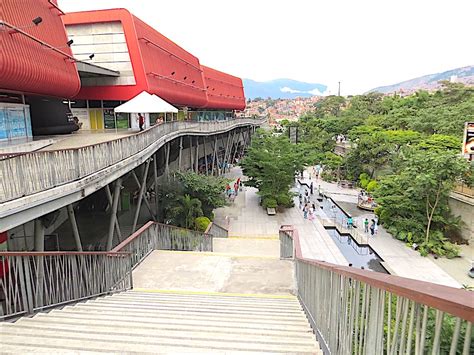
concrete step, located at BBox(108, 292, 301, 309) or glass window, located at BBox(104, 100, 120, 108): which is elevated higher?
glass window, located at BBox(104, 100, 120, 108)

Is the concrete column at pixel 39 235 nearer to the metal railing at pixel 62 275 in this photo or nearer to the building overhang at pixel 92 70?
the metal railing at pixel 62 275

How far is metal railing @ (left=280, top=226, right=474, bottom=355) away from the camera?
130cm

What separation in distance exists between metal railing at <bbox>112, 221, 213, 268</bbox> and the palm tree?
3.10 m

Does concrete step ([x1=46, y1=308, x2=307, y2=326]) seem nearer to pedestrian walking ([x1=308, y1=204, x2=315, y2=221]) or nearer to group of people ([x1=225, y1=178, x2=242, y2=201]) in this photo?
pedestrian walking ([x1=308, y1=204, x2=315, y2=221])

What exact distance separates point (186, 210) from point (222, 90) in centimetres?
2899

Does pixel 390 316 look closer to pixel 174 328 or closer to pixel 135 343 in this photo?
pixel 135 343

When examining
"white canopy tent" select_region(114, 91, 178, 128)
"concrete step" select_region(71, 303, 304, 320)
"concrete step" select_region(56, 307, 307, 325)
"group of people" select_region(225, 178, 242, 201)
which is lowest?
"group of people" select_region(225, 178, 242, 201)

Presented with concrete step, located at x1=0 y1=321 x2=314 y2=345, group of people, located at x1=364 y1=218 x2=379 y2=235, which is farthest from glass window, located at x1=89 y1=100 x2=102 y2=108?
concrete step, located at x1=0 y1=321 x2=314 y2=345

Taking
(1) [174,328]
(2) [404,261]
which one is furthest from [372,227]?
(1) [174,328]

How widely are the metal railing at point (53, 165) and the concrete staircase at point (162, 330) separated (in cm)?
201

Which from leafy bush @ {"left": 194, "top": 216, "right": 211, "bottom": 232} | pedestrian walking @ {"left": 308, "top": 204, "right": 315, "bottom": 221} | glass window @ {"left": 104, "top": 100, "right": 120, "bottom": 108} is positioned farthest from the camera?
pedestrian walking @ {"left": 308, "top": 204, "right": 315, "bottom": 221}

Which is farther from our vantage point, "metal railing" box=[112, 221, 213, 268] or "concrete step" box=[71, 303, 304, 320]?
"metal railing" box=[112, 221, 213, 268]

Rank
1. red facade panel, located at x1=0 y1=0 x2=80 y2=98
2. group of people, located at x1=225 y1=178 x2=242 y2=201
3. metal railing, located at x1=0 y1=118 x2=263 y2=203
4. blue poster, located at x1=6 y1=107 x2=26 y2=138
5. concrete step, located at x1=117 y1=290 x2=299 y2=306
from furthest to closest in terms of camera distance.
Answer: group of people, located at x1=225 y1=178 x2=242 y2=201, blue poster, located at x1=6 y1=107 x2=26 y2=138, red facade panel, located at x1=0 y1=0 x2=80 y2=98, concrete step, located at x1=117 y1=290 x2=299 y2=306, metal railing, located at x1=0 y1=118 x2=263 y2=203

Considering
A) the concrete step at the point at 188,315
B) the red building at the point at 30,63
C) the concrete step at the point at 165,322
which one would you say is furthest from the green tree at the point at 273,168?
the concrete step at the point at 165,322
